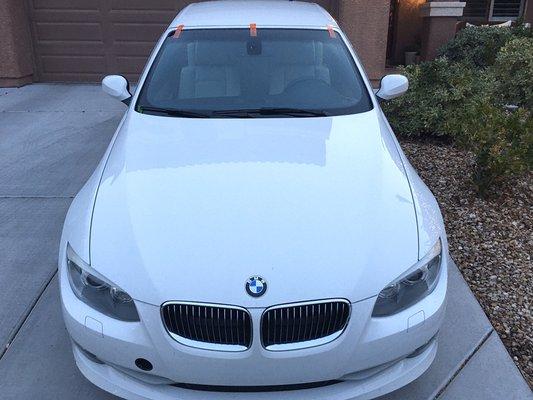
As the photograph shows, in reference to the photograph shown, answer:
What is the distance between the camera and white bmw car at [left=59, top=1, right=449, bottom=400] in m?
2.07

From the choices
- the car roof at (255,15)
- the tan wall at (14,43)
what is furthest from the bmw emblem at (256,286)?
the tan wall at (14,43)

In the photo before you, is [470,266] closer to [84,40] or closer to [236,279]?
[236,279]

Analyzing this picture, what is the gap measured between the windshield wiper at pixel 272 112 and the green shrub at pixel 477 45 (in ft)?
19.0

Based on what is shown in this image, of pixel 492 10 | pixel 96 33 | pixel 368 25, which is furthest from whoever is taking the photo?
pixel 492 10

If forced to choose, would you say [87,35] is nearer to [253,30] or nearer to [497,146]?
[253,30]

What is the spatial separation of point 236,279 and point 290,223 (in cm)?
39

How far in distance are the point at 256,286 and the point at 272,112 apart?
4.93 feet

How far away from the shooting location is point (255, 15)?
3.97 m

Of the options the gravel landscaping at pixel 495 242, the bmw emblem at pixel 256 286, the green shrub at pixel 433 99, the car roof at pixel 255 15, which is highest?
the car roof at pixel 255 15

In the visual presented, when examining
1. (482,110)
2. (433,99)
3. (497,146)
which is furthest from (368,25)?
(497,146)

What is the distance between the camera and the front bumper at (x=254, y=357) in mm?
2053

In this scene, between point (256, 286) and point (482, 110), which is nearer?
point (256, 286)

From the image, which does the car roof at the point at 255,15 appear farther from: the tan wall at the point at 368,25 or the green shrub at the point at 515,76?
the tan wall at the point at 368,25

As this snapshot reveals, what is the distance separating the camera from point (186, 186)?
102 inches
